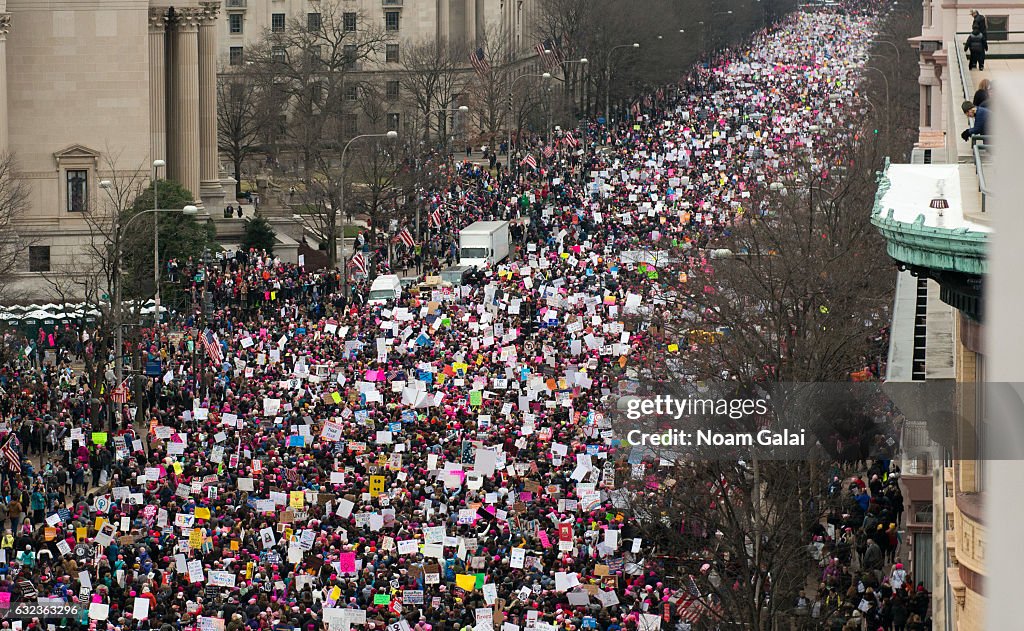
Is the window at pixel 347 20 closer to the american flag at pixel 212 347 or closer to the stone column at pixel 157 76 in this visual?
the stone column at pixel 157 76

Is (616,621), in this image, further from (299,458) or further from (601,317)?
(601,317)

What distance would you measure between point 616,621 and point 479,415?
13.3 m

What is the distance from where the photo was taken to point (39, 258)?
73375mm

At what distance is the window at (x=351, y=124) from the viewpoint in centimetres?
10639

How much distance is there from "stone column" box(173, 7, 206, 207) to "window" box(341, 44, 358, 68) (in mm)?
31392

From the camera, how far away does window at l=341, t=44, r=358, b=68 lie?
113688 millimetres

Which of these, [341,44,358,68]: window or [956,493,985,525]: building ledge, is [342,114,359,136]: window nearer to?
[341,44,358,68]: window

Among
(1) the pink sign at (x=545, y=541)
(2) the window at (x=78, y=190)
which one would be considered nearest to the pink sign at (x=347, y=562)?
(1) the pink sign at (x=545, y=541)

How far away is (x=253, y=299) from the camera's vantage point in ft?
205

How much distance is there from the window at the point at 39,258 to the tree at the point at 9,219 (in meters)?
1.82

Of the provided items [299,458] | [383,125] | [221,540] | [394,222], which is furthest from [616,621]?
[383,125]

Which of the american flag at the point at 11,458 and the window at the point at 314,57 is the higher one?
Answer: the window at the point at 314,57

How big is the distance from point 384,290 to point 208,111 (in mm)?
23909

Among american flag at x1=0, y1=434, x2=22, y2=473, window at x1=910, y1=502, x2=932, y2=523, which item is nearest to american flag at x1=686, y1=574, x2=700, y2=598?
window at x1=910, y1=502, x2=932, y2=523
